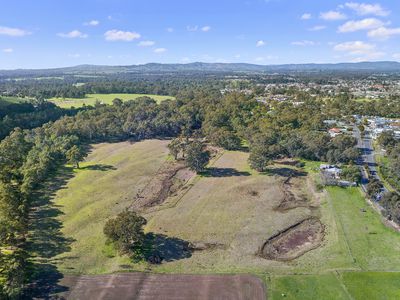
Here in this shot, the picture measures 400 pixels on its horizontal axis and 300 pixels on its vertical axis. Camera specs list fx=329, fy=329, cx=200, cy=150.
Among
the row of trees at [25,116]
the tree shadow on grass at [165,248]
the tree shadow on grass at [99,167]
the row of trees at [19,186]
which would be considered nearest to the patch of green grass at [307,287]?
the tree shadow on grass at [165,248]

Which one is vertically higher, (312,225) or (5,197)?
(5,197)

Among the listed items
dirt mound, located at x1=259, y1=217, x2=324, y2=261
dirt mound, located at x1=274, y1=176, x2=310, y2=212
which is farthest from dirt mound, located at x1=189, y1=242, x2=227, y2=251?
dirt mound, located at x1=274, y1=176, x2=310, y2=212

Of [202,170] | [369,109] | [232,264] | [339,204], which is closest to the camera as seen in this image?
[232,264]

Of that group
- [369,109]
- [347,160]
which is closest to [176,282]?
[347,160]

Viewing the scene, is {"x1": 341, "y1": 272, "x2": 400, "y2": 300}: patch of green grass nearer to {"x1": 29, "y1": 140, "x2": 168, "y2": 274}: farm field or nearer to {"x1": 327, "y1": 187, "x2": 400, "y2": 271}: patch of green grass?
{"x1": 327, "y1": 187, "x2": 400, "y2": 271}: patch of green grass

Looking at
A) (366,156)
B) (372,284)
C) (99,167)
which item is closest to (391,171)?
(366,156)

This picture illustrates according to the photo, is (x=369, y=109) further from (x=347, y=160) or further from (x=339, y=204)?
(x=339, y=204)

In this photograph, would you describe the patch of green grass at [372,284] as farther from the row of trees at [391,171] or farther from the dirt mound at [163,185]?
the dirt mound at [163,185]
